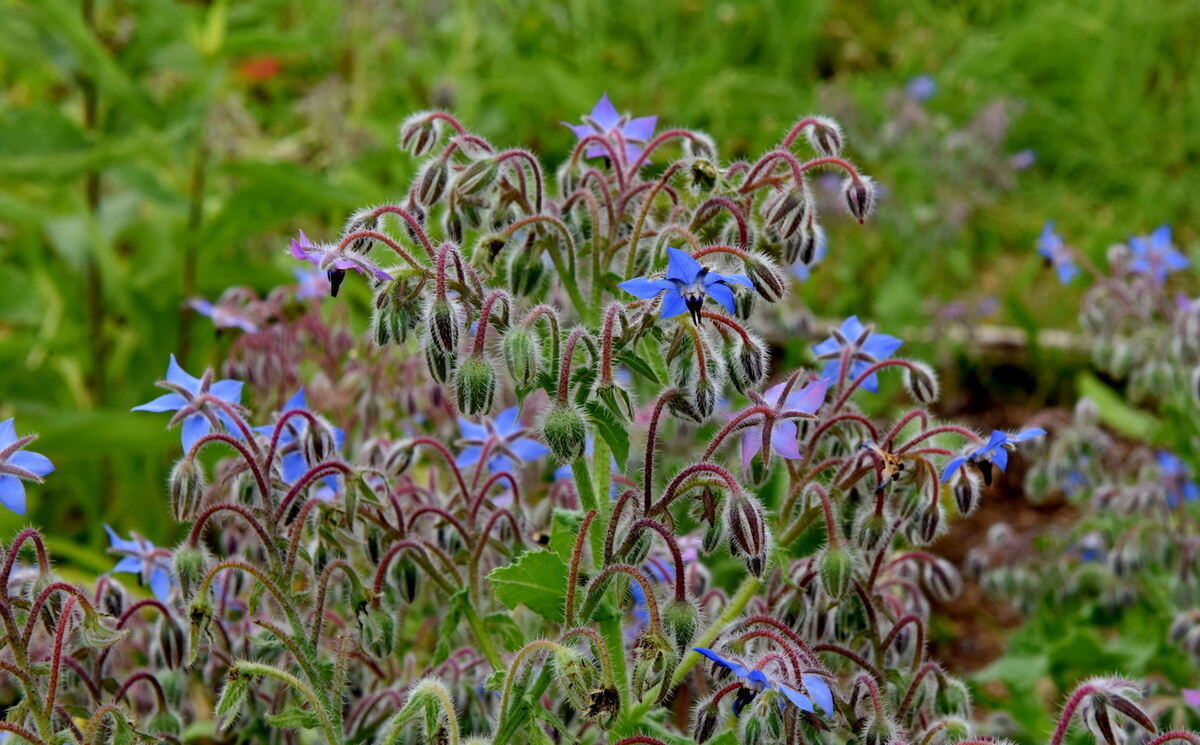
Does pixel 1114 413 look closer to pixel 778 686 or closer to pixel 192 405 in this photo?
pixel 778 686

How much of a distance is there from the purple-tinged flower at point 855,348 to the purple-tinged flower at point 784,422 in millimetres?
244

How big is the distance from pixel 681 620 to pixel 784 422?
259 mm

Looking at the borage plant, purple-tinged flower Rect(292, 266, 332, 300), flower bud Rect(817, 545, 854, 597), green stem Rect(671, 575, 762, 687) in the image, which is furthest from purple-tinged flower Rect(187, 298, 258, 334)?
flower bud Rect(817, 545, 854, 597)

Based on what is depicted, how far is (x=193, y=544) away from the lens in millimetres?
1542

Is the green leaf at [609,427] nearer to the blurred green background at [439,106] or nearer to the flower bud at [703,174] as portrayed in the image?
the flower bud at [703,174]

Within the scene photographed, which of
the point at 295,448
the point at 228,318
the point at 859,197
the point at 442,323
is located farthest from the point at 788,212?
the point at 228,318

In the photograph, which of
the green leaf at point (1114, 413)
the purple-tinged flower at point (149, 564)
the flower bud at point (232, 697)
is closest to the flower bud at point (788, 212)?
the flower bud at point (232, 697)

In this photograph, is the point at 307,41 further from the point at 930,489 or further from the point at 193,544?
the point at 930,489

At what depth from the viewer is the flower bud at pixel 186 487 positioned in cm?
157

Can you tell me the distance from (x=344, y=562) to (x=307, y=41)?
2133mm

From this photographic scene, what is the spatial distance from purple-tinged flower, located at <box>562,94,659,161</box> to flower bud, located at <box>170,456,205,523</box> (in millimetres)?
650

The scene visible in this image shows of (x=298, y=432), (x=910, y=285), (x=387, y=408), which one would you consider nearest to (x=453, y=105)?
(x=910, y=285)

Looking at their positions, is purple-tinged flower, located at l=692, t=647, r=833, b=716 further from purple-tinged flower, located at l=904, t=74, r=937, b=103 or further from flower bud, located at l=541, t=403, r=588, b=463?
purple-tinged flower, located at l=904, t=74, r=937, b=103

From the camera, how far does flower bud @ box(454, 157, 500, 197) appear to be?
61.0 inches
